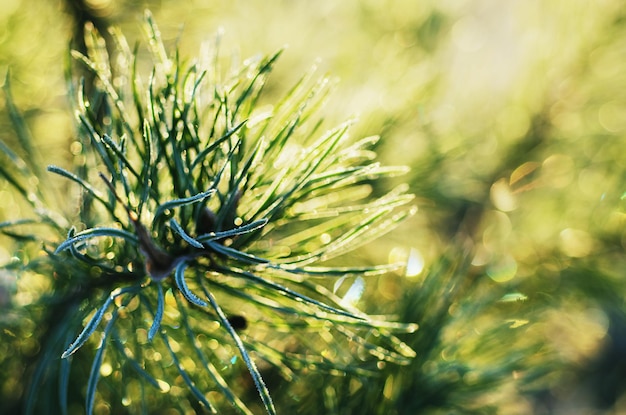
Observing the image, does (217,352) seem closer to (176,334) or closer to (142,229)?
(176,334)

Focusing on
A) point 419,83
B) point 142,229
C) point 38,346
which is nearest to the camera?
point 142,229

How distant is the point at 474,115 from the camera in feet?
2.27

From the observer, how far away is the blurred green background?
0.55 m

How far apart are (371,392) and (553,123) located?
1.31 ft

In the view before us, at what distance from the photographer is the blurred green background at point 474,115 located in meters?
0.55

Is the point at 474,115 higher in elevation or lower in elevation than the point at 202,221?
lower

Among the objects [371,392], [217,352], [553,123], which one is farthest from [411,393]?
[553,123]

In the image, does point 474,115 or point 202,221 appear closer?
point 202,221

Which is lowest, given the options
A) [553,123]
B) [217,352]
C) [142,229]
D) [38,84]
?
[553,123]

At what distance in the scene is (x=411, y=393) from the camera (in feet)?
1.40

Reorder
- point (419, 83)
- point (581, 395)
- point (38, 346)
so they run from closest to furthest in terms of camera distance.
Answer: point (38, 346), point (419, 83), point (581, 395)

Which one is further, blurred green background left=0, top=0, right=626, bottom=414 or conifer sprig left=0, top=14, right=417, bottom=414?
blurred green background left=0, top=0, right=626, bottom=414

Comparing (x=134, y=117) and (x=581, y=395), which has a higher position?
(x=134, y=117)

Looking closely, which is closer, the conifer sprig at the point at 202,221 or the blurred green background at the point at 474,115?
the conifer sprig at the point at 202,221
